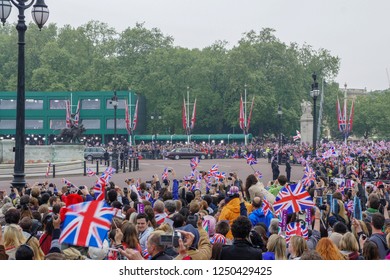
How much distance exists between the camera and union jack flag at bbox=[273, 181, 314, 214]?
10.9 metres

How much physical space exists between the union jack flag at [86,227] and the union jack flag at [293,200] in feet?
14.5

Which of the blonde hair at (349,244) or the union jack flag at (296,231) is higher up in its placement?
the blonde hair at (349,244)

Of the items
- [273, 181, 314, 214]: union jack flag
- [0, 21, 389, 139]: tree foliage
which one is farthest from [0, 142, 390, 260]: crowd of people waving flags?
[0, 21, 389, 139]: tree foliage

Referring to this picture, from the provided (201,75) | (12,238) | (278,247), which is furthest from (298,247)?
(201,75)

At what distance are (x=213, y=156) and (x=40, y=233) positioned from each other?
190 ft

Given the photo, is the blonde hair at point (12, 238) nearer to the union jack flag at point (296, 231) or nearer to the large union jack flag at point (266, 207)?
the union jack flag at point (296, 231)

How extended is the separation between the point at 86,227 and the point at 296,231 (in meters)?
3.13

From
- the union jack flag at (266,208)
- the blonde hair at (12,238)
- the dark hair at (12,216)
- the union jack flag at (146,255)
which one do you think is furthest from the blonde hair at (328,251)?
the dark hair at (12,216)

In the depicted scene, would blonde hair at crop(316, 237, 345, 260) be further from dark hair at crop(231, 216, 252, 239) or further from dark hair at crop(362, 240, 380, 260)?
dark hair at crop(231, 216, 252, 239)

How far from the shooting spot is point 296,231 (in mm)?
9031

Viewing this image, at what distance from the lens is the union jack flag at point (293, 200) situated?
10.9 m

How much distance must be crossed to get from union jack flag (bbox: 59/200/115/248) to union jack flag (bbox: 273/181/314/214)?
4.41 meters

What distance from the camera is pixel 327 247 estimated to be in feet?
23.6

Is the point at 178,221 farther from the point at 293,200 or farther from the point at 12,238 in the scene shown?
the point at 293,200
